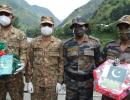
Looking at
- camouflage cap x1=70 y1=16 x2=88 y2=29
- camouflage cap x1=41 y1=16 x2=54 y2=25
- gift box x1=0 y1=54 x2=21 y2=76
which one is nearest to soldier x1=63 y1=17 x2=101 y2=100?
camouflage cap x1=70 y1=16 x2=88 y2=29

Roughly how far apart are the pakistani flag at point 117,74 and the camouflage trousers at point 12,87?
70.7 inches

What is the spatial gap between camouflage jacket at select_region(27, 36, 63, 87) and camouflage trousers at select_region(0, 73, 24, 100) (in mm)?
217

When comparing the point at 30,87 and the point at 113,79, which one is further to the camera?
the point at 30,87

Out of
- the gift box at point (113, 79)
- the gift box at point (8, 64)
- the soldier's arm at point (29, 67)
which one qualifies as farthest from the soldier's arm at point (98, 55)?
the gift box at point (8, 64)

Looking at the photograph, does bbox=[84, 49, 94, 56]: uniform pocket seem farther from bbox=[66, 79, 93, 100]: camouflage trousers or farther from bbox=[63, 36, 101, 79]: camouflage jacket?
bbox=[66, 79, 93, 100]: camouflage trousers

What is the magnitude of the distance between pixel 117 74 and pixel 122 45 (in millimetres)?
500

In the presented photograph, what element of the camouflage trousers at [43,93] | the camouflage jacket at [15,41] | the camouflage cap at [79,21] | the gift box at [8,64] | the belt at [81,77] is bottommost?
the camouflage trousers at [43,93]

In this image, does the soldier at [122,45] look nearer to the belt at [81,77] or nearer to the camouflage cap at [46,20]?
the belt at [81,77]

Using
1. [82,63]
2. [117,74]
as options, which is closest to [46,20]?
[82,63]

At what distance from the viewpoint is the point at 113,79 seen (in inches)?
245

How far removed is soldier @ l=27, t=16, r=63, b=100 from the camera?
7.32m

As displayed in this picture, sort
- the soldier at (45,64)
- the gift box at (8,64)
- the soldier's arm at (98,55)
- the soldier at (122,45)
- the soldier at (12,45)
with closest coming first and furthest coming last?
the soldier at (122,45) < the gift box at (8,64) < the soldier's arm at (98,55) < the soldier at (12,45) < the soldier at (45,64)

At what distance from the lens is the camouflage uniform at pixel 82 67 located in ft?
23.2

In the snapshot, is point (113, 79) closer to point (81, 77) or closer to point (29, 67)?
point (81, 77)
